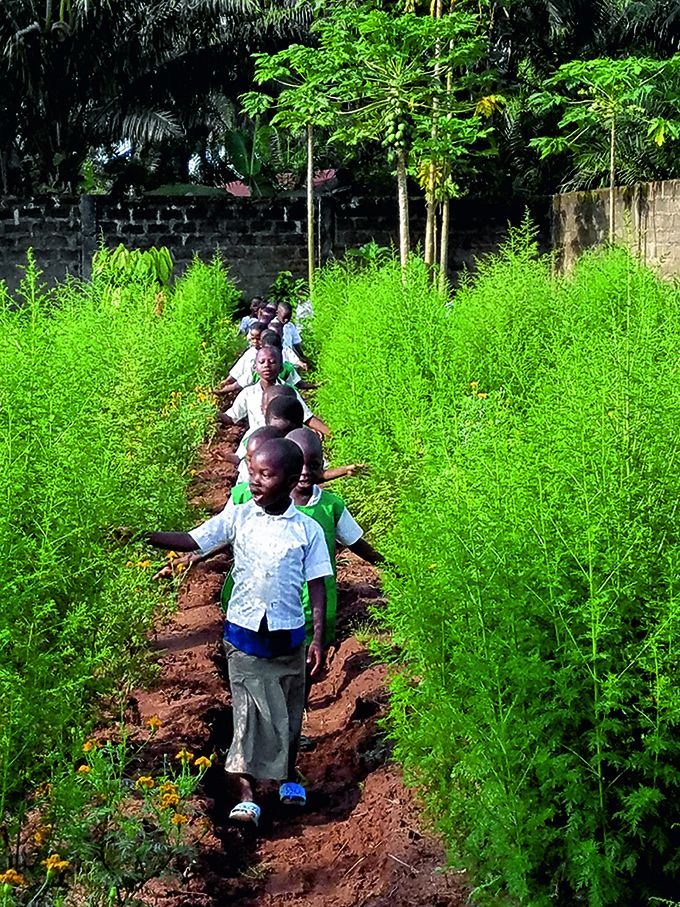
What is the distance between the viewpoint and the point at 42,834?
3.63 meters

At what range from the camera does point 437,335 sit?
360 inches

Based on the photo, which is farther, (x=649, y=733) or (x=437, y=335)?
(x=437, y=335)

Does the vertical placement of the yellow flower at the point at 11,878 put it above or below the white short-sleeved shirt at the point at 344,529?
below

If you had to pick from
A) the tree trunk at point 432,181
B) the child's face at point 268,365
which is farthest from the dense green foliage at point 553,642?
the tree trunk at point 432,181

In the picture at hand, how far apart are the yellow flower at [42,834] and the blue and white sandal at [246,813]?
3.79ft

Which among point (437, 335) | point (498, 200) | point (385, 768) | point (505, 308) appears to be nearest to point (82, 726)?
point (385, 768)

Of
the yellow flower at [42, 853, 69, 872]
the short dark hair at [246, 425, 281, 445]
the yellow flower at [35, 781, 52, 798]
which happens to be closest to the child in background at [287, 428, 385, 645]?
the short dark hair at [246, 425, 281, 445]

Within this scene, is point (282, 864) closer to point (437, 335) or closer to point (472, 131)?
point (437, 335)

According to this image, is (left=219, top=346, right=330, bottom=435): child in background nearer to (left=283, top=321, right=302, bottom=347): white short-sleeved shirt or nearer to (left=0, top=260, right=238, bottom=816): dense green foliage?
(left=0, top=260, right=238, bottom=816): dense green foliage

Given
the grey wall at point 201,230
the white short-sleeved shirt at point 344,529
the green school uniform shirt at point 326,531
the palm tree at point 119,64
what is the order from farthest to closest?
the palm tree at point 119,64
the grey wall at point 201,230
the white short-sleeved shirt at point 344,529
the green school uniform shirt at point 326,531

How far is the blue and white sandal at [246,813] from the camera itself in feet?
15.6

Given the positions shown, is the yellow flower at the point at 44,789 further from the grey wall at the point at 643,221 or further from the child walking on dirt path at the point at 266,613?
the grey wall at the point at 643,221

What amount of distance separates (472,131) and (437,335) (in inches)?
230

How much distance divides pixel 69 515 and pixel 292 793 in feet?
4.69
